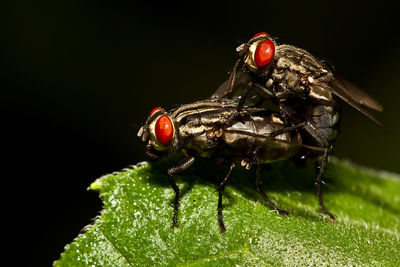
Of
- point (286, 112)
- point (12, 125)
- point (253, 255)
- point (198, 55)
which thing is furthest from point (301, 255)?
point (198, 55)

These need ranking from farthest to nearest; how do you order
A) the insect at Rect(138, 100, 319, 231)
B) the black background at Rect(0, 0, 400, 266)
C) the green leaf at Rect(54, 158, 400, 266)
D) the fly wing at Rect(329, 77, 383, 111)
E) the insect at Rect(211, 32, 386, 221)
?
the black background at Rect(0, 0, 400, 266) → the fly wing at Rect(329, 77, 383, 111) → the insect at Rect(211, 32, 386, 221) → the insect at Rect(138, 100, 319, 231) → the green leaf at Rect(54, 158, 400, 266)

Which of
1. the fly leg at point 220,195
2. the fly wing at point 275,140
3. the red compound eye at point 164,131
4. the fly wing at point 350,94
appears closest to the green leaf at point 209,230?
the fly leg at point 220,195

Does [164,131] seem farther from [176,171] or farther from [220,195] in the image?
[220,195]

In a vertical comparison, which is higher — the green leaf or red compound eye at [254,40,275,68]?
red compound eye at [254,40,275,68]

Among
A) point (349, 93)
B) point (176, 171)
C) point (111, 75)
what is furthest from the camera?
point (111, 75)

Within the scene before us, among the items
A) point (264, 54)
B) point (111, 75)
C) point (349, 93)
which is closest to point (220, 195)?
point (264, 54)

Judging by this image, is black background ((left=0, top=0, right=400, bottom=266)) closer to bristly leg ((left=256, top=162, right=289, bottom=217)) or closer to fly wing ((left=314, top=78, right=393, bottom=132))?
fly wing ((left=314, top=78, right=393, bottom=132))

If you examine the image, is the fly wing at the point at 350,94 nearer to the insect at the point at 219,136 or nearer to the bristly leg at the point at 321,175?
the bristly leg at the point at 321,175

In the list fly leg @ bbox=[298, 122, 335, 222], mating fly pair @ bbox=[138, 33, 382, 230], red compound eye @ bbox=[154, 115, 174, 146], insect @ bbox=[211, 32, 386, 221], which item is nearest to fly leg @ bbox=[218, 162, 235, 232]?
mating fly pair @ bbox=[138, 33, 382, 230]
